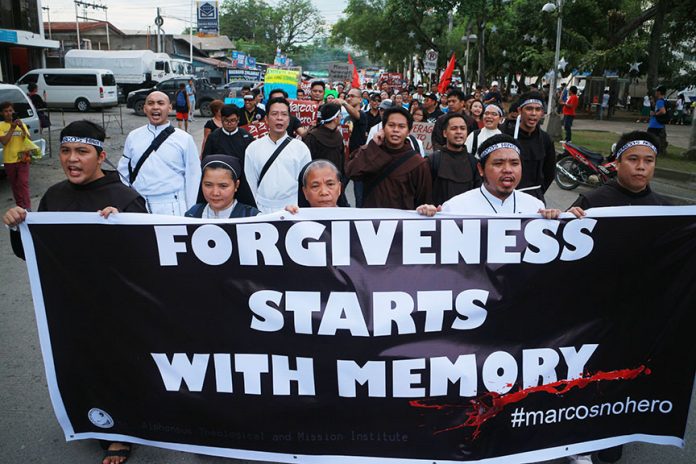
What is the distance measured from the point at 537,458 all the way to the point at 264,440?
4.41 feet

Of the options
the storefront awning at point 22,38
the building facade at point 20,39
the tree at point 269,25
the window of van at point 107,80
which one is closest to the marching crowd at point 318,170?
the window of van at point 107,80

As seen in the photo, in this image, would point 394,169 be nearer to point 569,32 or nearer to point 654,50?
point 654,50

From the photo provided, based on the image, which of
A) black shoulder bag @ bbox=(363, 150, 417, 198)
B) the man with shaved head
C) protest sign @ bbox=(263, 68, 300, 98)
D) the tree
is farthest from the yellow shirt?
the tree

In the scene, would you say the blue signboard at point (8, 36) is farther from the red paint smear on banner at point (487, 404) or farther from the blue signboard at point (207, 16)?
the red paint smear on banner at point (487, 404)

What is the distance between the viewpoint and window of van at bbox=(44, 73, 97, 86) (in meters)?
28.1

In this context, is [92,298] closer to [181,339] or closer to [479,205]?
[181,339]

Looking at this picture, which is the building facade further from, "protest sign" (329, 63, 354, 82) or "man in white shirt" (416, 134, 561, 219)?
"man in white shirt" (416, 134, 561, 219)

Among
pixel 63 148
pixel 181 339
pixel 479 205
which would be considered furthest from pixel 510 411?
pixel 63 148

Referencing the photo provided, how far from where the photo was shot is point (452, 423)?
289 centimetres

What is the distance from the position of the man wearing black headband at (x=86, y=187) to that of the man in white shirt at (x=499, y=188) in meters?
1.81

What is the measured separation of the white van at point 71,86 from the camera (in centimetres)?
2808

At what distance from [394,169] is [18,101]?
9679 millimetres

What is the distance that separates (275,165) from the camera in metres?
5.08

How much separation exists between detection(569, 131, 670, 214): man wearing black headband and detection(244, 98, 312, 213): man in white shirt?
8.02 feet
